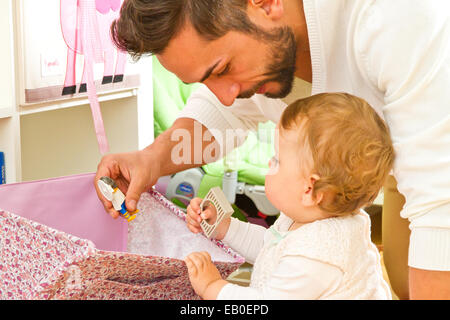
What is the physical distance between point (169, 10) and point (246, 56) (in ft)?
0.45

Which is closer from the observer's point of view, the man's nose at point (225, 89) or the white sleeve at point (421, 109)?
the white sleeve at point (421, 109)

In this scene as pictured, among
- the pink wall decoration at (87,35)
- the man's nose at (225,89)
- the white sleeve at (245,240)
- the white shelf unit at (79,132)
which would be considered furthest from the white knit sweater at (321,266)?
the white shelf unit at (79,132)

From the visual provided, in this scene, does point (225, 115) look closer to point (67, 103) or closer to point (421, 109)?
point (67, 103)

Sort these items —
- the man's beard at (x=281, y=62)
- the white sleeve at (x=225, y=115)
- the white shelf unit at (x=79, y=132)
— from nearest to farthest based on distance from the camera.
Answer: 1. the man's beard at (x=281, y=62)
2. the white sleeve at (x=225, y=115)
3. the white shelf unit at (x=79, y=132)

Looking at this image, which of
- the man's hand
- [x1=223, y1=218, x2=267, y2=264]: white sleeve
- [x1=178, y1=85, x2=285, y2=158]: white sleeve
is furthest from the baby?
[x1=178, y1=85, x2=285, y2=158]: white sleeve

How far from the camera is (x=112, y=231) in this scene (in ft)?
3.41

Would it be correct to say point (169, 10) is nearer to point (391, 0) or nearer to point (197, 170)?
point (391, 0)

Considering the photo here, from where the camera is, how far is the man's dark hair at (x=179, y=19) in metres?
0.85

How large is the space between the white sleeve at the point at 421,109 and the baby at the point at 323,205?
0.15ft

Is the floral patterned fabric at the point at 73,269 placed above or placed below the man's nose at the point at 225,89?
below

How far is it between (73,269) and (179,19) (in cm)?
39

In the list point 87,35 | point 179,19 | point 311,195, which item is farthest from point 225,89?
point 87,35

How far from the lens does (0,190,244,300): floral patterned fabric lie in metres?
0.69

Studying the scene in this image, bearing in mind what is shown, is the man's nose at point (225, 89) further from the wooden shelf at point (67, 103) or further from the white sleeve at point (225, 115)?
the wooden shelf at point (67, 103)
